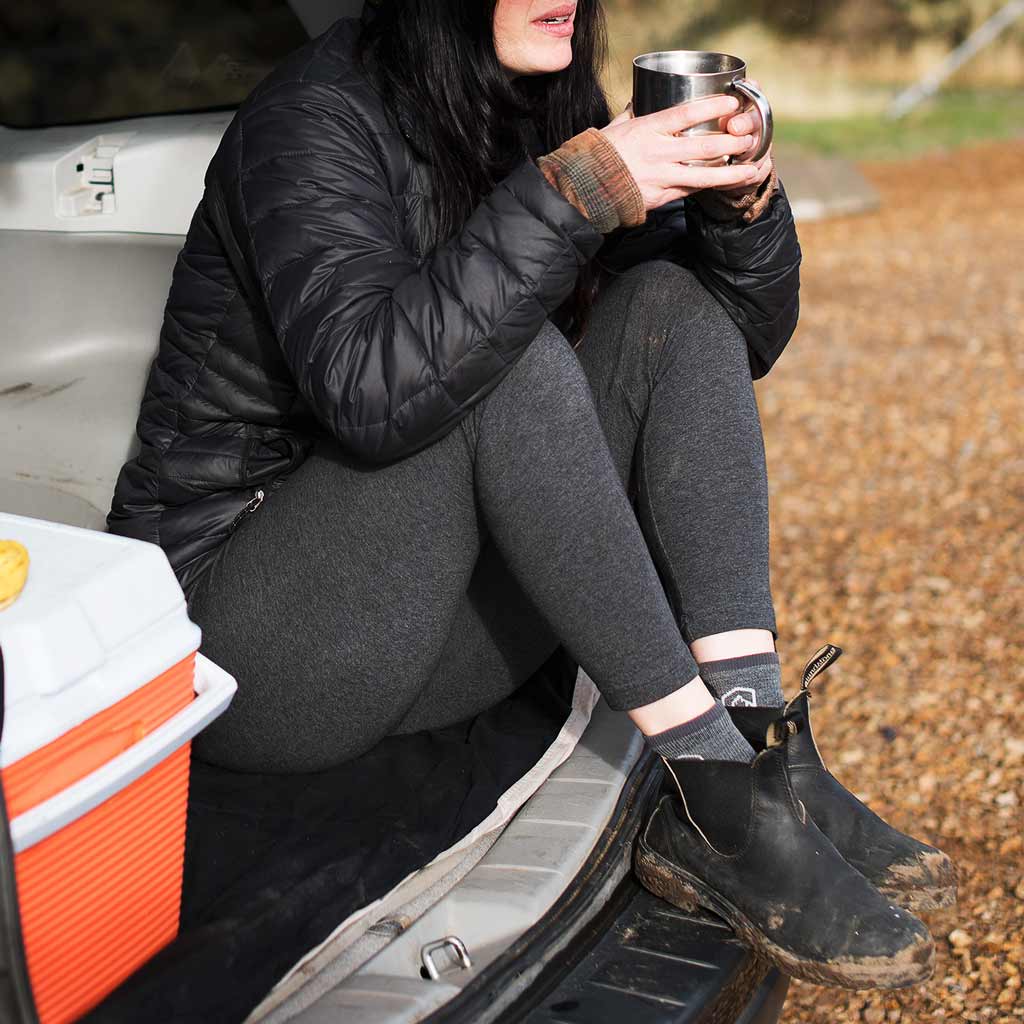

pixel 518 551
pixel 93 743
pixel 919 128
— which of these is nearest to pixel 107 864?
pixel 93 743

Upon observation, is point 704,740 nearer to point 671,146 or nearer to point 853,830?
point 853,830

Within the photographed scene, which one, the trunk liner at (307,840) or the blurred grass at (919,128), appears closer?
the trunk liner at (307,840)


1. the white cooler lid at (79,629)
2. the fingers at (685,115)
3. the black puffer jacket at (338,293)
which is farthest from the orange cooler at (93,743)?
the fingers at (685,115)

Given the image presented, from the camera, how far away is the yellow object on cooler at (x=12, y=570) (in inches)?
49.2

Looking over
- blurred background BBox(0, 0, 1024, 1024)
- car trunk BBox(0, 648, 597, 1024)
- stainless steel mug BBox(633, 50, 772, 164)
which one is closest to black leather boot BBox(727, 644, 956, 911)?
car trunk BBox(0, 648, 597, 1024)

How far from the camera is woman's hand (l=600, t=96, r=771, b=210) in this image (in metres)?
1.62

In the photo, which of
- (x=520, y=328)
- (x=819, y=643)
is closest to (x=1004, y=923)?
(x=819, y=643)

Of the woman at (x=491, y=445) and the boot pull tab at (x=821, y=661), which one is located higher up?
the woman at (x=491, y=445)

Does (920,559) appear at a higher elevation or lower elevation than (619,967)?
lower

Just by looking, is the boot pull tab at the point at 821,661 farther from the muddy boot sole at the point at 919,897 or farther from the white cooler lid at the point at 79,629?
the white cooler lid at the point at 79,629

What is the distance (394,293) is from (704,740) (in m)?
0.66

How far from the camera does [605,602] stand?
162cm

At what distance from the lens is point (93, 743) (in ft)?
4.22

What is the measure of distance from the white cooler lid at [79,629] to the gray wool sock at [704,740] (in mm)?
613
